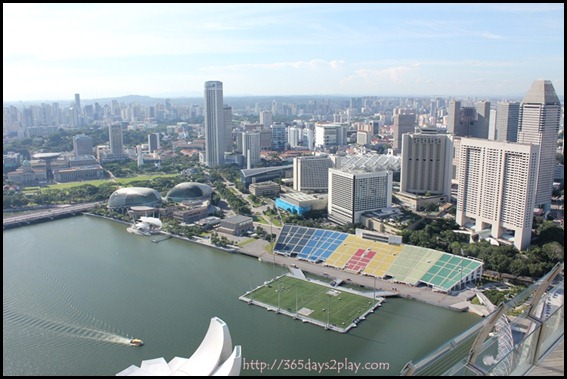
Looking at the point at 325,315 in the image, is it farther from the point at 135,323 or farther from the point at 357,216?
the point at 357,216

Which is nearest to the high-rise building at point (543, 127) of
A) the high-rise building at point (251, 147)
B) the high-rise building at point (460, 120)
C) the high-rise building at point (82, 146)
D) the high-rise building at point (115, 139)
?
the high-rise building at point (460, 120)

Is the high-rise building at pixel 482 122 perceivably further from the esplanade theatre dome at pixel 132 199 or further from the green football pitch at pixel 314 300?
the green football pitch at pixel 314 300

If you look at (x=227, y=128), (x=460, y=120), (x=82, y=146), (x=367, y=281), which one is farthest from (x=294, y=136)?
(x=367, y=281)

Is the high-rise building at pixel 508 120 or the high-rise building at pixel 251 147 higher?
the high-rise building at pixel 508 120

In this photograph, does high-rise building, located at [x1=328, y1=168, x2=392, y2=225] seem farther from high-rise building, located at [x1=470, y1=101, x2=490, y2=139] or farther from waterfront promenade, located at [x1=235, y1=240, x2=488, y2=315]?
high-rise building, located at [x1=470, y1=101, x2=490, y2=139]

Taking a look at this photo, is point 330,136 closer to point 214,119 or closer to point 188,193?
point 214,119

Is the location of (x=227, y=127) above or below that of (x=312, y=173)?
above

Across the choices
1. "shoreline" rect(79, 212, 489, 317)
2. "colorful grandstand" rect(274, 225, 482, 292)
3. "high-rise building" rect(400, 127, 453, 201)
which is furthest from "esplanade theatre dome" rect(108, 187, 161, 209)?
"high-rise building" rect(400, 127, 453, 201)
